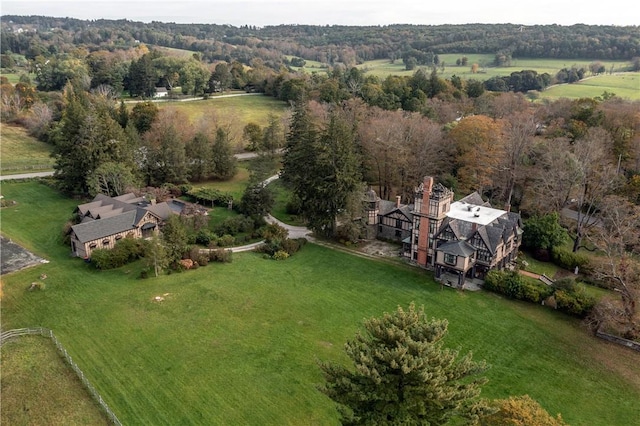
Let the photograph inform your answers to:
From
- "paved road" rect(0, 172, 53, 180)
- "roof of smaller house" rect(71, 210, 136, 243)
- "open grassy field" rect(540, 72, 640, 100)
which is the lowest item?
"paved road" rect(0, 172, 53, 180)

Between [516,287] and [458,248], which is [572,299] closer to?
[516,287]

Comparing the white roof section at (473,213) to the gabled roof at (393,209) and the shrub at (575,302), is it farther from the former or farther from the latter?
the shrub at (575,302)

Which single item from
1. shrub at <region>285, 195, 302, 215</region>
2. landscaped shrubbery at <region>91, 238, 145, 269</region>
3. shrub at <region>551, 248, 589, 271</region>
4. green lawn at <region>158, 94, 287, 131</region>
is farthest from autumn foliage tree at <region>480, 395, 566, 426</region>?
green lawn at <region>158, 94, 287, 131</region>

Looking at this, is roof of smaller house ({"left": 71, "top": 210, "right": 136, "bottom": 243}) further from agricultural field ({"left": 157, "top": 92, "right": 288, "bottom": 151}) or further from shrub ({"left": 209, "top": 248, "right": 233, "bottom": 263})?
agricultural field ({"left": 157, "top": 92, "right": 288, "bottom": 151})

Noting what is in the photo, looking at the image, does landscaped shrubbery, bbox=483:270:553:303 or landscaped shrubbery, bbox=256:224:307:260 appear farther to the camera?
landscaped shrubbery, bbox=256:224:307:260

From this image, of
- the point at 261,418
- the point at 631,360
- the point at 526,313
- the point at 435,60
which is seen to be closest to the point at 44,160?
the point at 261,418

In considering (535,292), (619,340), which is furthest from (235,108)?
(619,340)

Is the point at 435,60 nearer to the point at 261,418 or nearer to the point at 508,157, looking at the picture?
the point at 508,157
